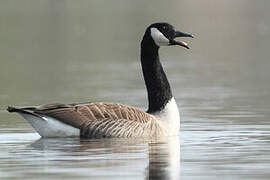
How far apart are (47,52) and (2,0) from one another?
54063 millimetres

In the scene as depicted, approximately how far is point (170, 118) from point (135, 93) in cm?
722

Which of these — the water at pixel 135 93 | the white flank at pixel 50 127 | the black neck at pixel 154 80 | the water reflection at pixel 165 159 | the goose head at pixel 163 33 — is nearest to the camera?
the water reflection at pixel 165 159

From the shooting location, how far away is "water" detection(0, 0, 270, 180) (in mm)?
14125

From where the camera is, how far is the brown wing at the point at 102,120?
17.1m

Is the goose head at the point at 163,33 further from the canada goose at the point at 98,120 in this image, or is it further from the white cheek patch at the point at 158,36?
the canada goose at the point at 98,120

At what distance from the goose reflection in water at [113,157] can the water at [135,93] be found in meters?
0.01

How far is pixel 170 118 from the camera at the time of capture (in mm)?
17766

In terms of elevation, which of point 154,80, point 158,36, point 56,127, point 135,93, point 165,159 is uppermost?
point 158,36

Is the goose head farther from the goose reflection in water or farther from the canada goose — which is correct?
the goose reflection in water

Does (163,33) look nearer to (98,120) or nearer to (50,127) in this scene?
(98,120)

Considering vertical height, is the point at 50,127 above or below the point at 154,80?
below

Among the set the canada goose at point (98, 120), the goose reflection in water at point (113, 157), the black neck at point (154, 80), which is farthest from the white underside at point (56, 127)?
the black neck at point (154, 80)

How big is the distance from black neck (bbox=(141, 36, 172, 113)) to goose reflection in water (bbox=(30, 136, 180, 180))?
0.91 meters

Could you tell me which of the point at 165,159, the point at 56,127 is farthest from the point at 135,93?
the point at 165,159
